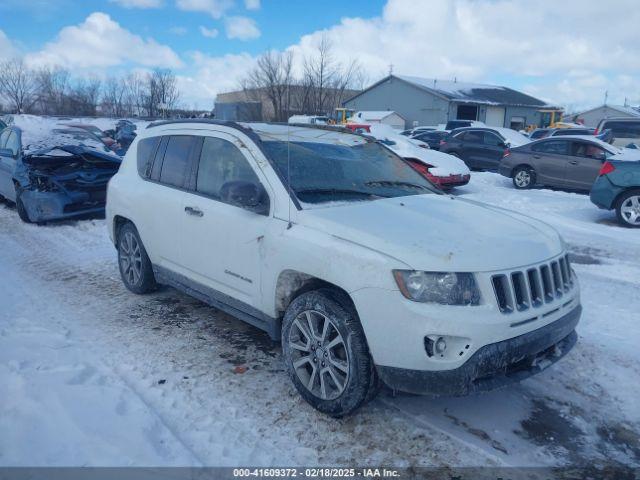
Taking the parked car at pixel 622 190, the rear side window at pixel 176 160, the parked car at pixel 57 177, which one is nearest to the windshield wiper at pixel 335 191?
the rear side window at pixel 176 160

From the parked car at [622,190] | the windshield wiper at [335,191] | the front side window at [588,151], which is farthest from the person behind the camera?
the front side window at [588,151]

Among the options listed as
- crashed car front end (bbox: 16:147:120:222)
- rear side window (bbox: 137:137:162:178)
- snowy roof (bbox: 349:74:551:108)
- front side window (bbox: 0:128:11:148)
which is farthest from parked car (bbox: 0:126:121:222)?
snowy roof (bbox: 349:74:551:108)

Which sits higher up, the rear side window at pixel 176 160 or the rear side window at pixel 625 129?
the rear side window at pixel 625 129

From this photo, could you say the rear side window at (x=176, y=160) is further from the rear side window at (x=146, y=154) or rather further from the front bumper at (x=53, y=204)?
the front bumper at (x=53, y=204)

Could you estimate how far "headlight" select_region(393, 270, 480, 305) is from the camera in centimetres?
273

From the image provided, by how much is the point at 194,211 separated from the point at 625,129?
16.9 meters

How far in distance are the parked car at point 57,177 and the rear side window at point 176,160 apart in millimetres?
4863

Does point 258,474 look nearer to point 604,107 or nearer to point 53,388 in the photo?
point 53,388

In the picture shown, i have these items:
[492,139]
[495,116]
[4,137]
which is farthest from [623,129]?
[495,116]

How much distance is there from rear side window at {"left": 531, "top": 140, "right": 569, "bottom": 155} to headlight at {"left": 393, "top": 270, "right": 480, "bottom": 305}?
11.5 metres

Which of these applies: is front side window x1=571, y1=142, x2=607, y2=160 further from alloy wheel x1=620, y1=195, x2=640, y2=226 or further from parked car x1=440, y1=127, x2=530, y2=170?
parked car x1=440, y1=127, x2=530, y2=170

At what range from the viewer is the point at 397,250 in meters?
2.82

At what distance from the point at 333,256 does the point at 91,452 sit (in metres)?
1.75

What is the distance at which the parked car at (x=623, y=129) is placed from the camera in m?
15.5
